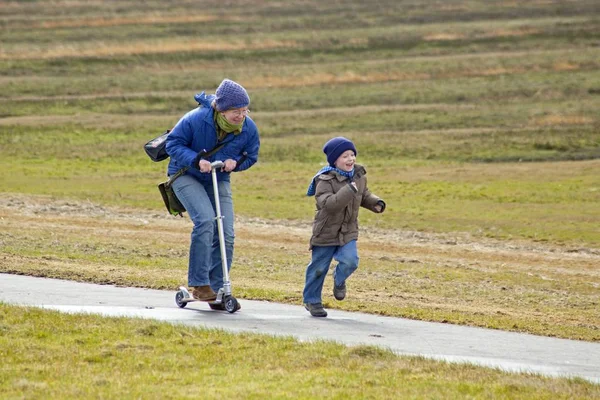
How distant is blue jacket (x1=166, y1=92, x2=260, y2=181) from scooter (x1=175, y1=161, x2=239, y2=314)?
0.20 meters

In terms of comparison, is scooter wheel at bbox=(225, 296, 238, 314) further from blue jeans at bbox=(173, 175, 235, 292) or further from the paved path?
blue jeans at bbox=(173, 175, 235, 292)

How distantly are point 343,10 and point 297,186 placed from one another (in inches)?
1288

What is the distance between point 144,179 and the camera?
28.6 m

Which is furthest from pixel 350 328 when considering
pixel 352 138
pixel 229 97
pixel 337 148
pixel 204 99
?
pixel 352 138

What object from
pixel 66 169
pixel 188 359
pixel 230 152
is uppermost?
pixel 230 152

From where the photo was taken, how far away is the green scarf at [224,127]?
10.8 metres

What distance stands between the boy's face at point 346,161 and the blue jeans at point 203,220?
3.51 feet

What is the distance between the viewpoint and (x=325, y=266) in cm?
1109

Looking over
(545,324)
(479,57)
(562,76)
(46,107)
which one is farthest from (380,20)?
(545,324)

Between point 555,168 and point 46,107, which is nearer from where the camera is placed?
point 555,168

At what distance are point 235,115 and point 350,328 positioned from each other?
6.83 ft

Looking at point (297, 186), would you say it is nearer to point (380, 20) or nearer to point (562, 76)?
point (562, 76)

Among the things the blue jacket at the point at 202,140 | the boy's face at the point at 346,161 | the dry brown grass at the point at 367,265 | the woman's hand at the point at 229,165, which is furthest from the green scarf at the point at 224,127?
the dry brown grass at the point at 367,265

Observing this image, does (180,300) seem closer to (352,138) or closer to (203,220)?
(203,220)
